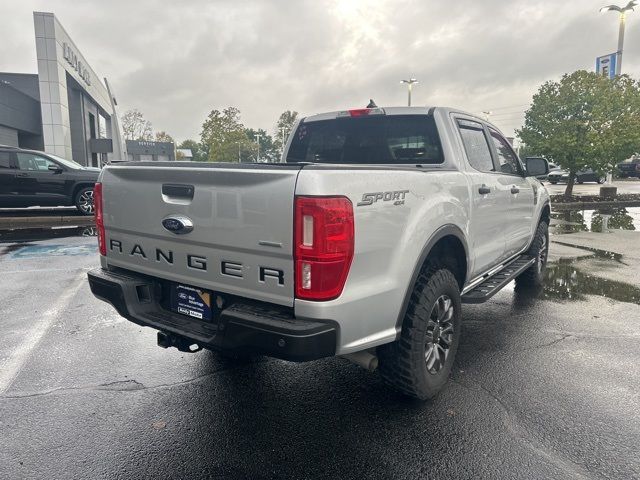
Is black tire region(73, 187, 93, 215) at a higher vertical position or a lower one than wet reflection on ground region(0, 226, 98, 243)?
higher

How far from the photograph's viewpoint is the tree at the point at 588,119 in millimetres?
15305

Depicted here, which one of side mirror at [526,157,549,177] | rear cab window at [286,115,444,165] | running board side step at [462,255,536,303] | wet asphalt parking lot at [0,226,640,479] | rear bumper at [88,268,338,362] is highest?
rear cab window at [286,115,444,165]

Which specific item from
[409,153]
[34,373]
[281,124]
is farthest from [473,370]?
[281,124]

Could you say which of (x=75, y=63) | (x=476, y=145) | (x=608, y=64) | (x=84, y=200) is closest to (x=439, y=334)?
(x=476, y=145)

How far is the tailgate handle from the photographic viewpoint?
260 cm

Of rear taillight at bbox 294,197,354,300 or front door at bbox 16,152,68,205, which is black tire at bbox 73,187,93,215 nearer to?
front door at bbox 16,152,68,205

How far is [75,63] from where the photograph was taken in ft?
77.1

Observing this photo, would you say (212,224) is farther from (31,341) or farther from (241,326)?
(31,341)

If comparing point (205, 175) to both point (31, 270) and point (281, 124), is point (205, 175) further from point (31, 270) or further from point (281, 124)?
point (281, 124)

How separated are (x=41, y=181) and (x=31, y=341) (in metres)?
9.01

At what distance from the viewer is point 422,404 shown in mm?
3062

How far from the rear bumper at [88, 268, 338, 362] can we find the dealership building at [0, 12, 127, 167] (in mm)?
11979

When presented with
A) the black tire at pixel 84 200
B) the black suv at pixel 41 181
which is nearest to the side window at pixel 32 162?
the black suv at pixel 41 181

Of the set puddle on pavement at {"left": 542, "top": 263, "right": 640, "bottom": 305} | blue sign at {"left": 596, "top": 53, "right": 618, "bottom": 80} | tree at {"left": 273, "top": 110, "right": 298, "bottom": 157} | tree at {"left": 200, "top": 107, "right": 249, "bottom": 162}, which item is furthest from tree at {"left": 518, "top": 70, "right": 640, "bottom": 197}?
tree at {"left": 273, "top": 110, "right": 298, "bottom": 157}
